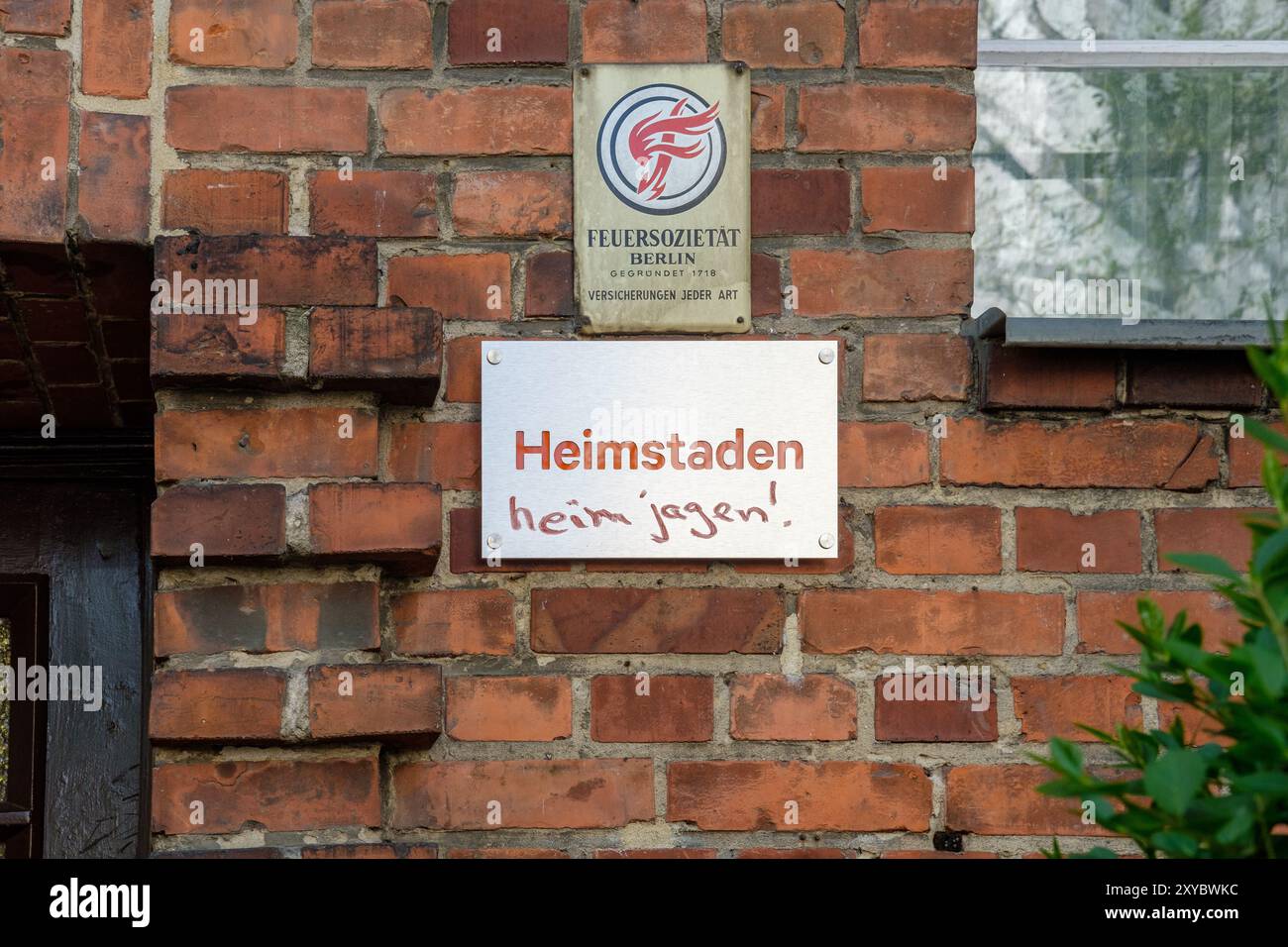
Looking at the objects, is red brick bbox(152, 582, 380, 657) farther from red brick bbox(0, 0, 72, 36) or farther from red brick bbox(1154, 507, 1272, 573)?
red brick bbox(1154, 507, 1272, 573)

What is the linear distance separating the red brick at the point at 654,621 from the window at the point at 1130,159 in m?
0.58

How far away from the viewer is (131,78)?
1.73 m

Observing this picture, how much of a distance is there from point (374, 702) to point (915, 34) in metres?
1.12

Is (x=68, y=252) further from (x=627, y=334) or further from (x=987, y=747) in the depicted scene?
(x=987, y=747)

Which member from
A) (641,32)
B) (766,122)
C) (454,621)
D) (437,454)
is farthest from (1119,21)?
(454,621)

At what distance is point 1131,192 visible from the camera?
1969 mm

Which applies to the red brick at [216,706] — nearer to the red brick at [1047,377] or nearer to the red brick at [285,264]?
the red brick at [285,264]

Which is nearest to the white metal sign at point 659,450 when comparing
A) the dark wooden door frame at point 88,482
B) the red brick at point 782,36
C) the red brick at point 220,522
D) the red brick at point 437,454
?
the red brick at point 437,454

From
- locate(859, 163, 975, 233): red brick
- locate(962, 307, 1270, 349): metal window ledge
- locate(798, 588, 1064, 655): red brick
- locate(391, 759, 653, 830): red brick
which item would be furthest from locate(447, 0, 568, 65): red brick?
locate(391, 759, 653, 830): red brick

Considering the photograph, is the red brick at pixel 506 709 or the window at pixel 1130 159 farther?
the window at pixel 1130 159

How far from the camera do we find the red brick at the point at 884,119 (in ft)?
5.84
